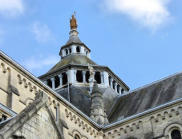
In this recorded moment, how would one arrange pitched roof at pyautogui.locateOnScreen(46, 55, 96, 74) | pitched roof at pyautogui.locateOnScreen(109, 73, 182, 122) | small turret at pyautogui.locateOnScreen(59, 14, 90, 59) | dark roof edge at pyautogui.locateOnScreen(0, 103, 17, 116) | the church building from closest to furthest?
the church building
dark roof edge at pyautogui.locateOnScreen(0, 103, 17, 116)
pitched roof at pyautogui.locateOnScreen(109, 73, 182, 122)
pitched roof at pyautogui.locateOnScreen(46, 55, 96, 74)
small turret at pyautogui.locateOnScreen(59, 14, 90, 59)

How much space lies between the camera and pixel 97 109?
108 feet

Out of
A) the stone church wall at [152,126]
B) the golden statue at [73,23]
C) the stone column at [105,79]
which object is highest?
the golden statue at [73,23]

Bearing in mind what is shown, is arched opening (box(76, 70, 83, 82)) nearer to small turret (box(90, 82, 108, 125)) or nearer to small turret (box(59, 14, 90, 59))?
small turret (box(59, 14, 90, 59))

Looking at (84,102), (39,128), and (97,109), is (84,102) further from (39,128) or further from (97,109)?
(39,128)

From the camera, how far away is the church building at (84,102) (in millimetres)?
14726

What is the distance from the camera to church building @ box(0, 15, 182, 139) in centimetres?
1473

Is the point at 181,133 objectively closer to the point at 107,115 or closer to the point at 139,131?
the point at 139,131

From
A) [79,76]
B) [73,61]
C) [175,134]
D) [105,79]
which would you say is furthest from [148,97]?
[73,61]

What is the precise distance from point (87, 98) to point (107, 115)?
9.33 ft

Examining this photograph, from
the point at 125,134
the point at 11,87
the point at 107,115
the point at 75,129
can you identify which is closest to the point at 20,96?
the point at 11,87

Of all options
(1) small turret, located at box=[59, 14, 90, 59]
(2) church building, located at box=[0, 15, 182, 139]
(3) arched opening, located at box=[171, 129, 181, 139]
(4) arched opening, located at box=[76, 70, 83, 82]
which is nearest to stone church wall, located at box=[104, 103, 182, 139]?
(2) church building, located at box=[0, 15, 182, 139]

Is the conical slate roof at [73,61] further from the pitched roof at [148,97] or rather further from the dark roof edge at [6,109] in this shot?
the dark roof edge at [6,109]

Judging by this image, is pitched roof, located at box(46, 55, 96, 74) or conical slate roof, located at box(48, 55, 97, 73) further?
pitched roof, located at box(46, 55, 96, 74)

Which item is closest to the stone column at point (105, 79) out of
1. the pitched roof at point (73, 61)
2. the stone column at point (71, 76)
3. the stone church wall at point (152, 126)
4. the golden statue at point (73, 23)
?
the pitched roof at point (73, 61)
